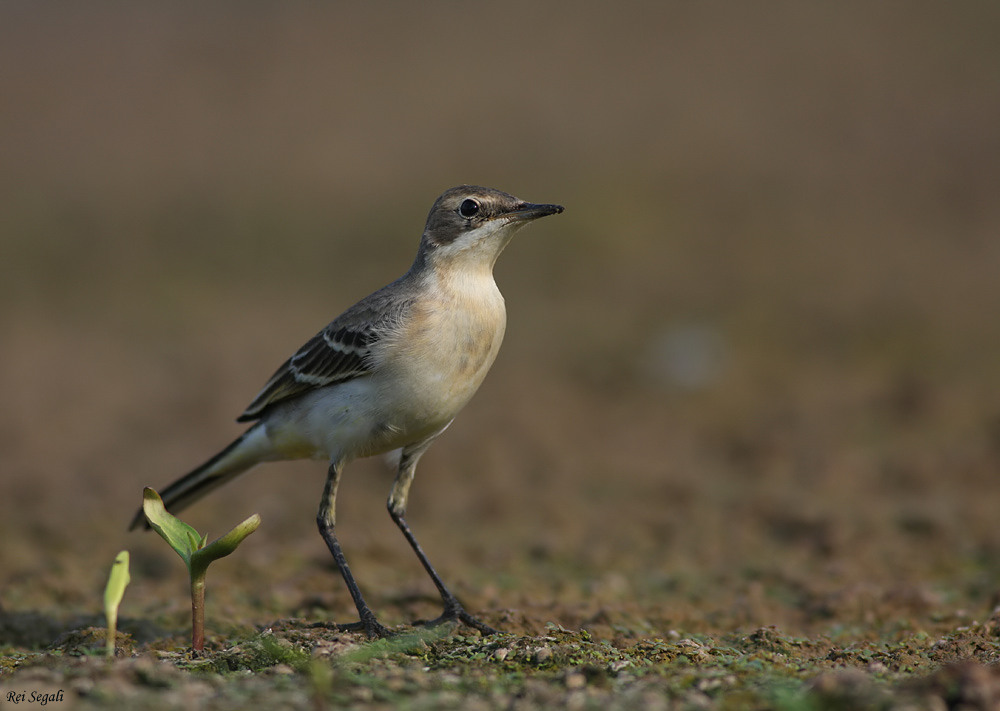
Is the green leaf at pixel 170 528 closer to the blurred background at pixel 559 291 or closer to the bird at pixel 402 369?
the bird at pixel 402 369

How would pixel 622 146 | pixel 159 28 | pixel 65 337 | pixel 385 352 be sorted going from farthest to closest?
pixel 159 28
pixel 622 146
pixel 65 337
pixel 385 352

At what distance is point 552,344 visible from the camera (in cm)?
1528

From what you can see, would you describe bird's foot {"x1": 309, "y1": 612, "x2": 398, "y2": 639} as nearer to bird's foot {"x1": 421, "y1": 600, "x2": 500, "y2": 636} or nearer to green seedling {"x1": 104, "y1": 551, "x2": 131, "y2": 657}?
bird's foot {"x1": 421, "y1": 600, "x2": 500, "y2": 636}

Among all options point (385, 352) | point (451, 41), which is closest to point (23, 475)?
point (385, 352)

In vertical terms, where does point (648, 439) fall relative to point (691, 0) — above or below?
below

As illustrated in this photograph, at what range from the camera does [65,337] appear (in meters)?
16.2

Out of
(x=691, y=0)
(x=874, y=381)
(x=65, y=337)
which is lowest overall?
(x=874, y=381)

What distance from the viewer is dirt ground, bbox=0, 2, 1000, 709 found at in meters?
5.86

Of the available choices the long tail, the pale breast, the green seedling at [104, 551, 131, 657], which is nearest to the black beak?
the pale breast

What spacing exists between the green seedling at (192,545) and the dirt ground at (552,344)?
0.31m

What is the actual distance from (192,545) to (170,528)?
0.14 metres

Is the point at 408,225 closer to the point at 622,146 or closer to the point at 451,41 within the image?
the point at 622,146

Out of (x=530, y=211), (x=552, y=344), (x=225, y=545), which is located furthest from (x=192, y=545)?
(x=552, y=344)

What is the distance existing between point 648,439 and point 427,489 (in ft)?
9.88
